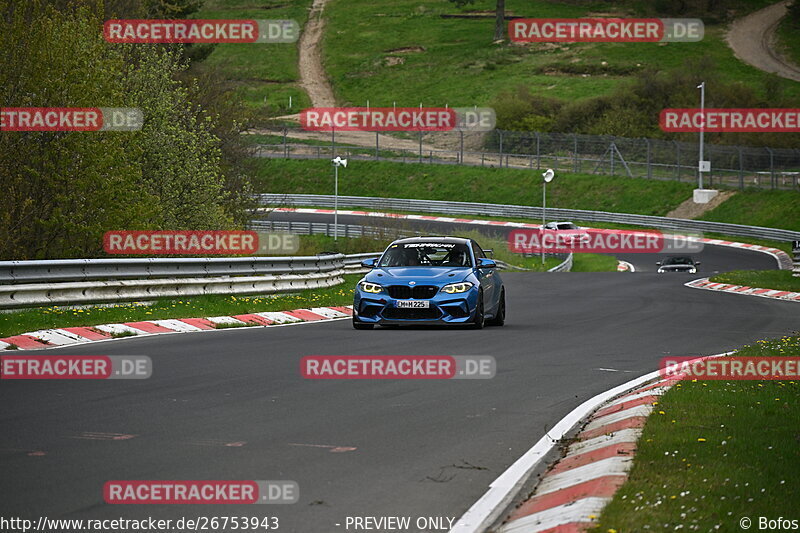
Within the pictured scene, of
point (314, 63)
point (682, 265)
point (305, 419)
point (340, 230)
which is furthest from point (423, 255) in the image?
point (314, 63)

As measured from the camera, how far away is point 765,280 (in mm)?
35750

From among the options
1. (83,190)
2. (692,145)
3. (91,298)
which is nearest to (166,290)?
(91,298)

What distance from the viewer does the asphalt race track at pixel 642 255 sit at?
51625mm

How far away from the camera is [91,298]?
18500mm

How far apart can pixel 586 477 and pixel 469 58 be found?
115840 millimetres

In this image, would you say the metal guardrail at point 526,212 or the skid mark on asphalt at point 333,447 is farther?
the metal guardrail at point 526,212

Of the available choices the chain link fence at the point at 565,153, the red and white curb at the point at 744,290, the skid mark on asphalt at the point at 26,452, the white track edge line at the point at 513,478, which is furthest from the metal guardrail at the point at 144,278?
the chain link fence at the point at 565,153

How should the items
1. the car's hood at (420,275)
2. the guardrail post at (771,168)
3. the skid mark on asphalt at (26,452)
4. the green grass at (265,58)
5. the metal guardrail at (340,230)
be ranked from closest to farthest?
1. the skid mark on asphalt at (26,452)
2. the car's hood at (420,275)
3. the metal guardrail at (340,230)
4. the guardrail post at (771,168)
5. the green grass at (265,58)

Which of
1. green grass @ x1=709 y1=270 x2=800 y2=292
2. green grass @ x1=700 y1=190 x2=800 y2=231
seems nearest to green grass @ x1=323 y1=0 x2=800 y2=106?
green grass @ x1=700 y1=190 x2=800 y2=231

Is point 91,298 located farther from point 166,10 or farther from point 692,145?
point 692,145

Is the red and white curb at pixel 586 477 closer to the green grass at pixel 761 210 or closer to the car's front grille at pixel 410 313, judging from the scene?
the car's front grille at pixel 410 313

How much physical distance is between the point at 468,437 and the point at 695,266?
134 ft

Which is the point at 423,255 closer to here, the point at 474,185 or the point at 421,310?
the point at 421,310

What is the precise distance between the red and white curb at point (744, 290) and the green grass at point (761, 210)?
24.1 m
